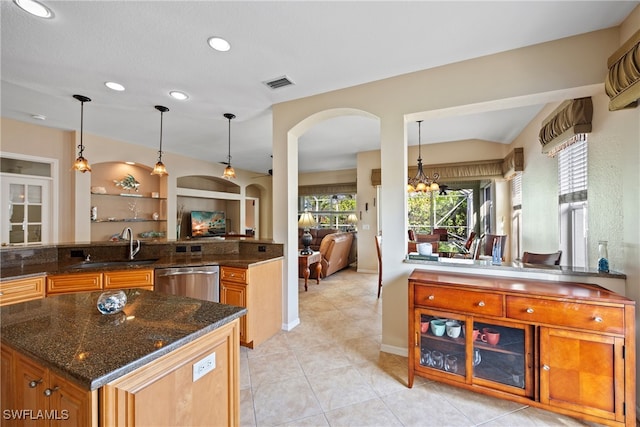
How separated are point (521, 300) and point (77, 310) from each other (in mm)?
2605

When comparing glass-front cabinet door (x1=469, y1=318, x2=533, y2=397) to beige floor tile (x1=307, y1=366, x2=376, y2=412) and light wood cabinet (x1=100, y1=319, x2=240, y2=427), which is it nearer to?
beige floor tile (x1=307, y1=366, x2=376, y2=412)

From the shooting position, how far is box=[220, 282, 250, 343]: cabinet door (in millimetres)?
2668

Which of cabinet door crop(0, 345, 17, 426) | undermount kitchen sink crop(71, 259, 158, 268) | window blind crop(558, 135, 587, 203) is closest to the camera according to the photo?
cabinet door crop(0, 345, 17, 426)

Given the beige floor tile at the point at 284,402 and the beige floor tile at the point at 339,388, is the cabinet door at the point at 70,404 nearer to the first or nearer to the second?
the beige floor tile at the point at 284,402

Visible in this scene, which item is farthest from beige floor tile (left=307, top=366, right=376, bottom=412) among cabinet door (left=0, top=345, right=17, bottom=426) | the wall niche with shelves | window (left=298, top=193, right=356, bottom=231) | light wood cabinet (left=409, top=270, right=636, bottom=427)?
window (left=298, top=193, right=356, bottom=231)

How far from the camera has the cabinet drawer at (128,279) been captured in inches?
103

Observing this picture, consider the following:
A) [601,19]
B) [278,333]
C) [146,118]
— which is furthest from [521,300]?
[146,118]

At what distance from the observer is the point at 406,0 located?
1.73 metres

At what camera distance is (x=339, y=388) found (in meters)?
2.10

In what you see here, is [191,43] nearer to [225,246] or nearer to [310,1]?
[310,1]

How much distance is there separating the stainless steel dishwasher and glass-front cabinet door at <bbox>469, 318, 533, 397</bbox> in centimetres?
241

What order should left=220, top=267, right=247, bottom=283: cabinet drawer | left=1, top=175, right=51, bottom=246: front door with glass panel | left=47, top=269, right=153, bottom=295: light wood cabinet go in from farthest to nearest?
left=1, top=175, right=51, bottom=246: front door with glass panel
left=220, top=267, right=247, bottom=283: cabinet drawer
left=47, top=269, right=153, bottom=295: light wood cabinet

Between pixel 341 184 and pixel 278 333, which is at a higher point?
pixel 341 184

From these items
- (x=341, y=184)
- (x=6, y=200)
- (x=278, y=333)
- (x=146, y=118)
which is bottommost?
(x=278, y=333)
